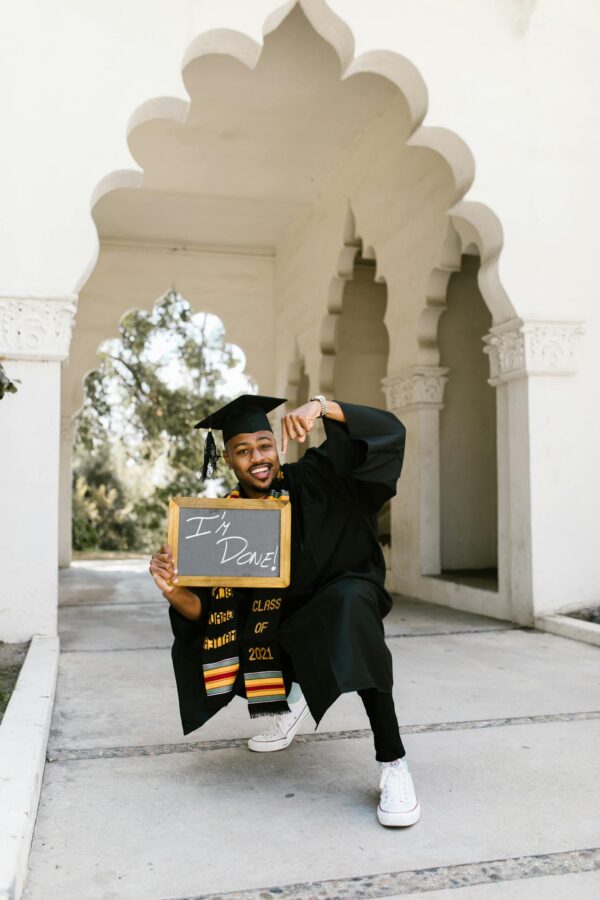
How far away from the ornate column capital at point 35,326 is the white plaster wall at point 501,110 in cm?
56

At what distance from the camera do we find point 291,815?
2594 millimetres

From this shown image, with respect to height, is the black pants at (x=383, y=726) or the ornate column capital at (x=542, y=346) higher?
the ornate column capital at (x=542, y=346)

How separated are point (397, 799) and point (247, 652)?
2.25 feet

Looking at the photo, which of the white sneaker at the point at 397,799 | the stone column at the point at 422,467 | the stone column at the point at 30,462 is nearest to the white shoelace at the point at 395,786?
the white sneaker at the point at 397,799

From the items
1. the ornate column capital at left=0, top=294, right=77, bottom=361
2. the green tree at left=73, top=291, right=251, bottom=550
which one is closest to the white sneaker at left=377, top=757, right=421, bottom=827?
the ornate column capital at left=0, top=294, right=77, bottom=361

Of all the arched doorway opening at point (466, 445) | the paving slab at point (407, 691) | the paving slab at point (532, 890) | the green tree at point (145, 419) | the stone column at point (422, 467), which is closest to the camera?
the paving slab at point (532, 890)

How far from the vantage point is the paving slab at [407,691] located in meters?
3.55

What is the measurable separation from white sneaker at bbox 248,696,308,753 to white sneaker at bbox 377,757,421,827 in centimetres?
65

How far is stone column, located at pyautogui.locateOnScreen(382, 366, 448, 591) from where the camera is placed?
8062 millimetres

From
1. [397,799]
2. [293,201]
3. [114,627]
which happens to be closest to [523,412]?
[114,627]

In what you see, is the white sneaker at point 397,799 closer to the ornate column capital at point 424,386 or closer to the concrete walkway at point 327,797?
the concrete walkway at point 327,797

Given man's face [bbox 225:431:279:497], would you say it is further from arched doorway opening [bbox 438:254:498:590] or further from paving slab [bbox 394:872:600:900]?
arched doorway opening [bbox 438:254:498:590]

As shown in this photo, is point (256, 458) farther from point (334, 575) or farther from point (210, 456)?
point (334, 575)

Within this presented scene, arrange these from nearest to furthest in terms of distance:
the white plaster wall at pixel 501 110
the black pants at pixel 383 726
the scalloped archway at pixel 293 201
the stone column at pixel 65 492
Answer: the black pants at pixel 383 726 < the white plaster wall at pixel 501 110 < the scalloped archway at pixel 293 201 < the stone column at pixel 65 492
